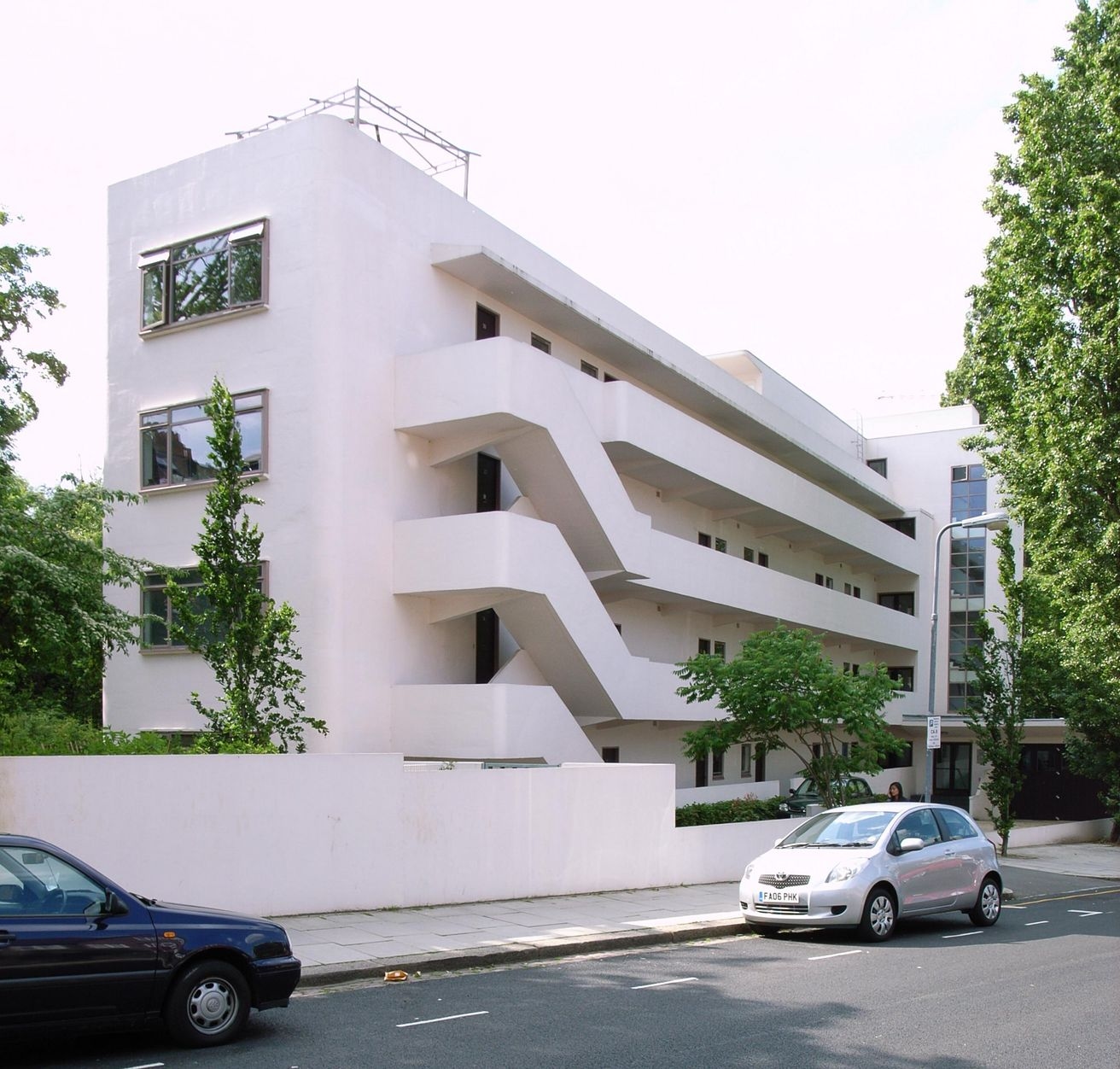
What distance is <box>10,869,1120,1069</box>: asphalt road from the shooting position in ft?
25.4

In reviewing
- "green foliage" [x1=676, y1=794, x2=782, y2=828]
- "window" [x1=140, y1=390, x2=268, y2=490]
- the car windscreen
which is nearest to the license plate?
the car windscreen

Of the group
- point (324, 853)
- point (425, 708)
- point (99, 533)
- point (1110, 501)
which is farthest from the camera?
point (1110, 501)

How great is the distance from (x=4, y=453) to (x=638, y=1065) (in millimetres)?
13182

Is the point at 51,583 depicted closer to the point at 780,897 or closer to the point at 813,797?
the point at 780,897

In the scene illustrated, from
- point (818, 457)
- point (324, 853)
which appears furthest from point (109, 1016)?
point (818, 457)

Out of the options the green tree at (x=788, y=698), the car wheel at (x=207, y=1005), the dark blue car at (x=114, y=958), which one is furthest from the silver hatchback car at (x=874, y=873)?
the car wheel at (x=207, y=1005)

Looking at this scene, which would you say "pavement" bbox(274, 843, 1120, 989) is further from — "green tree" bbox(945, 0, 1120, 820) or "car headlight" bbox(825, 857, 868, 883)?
"green tree" bbox(945, 0, 1120, 820)

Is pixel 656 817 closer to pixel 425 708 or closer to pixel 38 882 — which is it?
pixel 425 708

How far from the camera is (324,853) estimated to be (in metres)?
13.3

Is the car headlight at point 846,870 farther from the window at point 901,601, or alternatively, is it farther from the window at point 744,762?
the window at point 901,601

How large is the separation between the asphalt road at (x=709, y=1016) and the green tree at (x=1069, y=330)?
14079mm

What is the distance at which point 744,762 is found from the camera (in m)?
33.4

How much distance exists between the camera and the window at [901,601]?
1860 inches

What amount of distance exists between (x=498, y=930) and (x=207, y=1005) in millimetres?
5408
